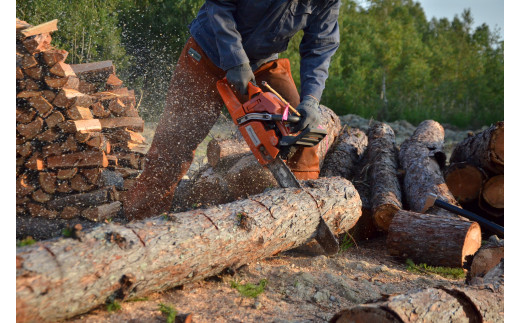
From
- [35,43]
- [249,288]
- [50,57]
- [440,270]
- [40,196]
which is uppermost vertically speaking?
[35,43]

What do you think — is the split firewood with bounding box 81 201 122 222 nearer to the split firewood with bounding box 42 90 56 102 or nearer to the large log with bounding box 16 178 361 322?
the split firewood with bounding box 42 90 56 102

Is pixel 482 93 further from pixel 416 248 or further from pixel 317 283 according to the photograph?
pixel 317 283

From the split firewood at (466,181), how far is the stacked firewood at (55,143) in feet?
11.5

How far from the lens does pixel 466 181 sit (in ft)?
16.8

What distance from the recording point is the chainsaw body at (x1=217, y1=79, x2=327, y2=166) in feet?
10.5

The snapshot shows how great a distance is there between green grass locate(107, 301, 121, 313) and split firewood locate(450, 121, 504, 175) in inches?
156

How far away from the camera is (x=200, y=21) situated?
3.85m

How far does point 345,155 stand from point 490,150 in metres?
1.48

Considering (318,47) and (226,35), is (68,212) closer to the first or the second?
(226,35)

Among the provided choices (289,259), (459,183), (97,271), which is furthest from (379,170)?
(97,271)

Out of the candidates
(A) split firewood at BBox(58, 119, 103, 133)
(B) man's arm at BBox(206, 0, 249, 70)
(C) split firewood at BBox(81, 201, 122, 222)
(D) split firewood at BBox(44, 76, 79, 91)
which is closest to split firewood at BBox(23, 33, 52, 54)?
(D) split firewood at BBox(44, 76, 79, 91)

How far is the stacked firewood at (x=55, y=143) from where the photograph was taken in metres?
4.12

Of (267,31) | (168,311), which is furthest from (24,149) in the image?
(168,311)

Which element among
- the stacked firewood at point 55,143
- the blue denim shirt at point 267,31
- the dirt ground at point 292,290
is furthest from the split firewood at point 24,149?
the dirt ground at point 292,290
